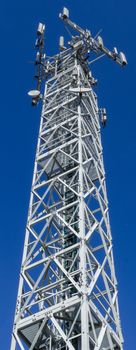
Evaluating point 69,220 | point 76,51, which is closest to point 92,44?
point 76,51

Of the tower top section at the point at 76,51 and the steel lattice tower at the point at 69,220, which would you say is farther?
the tower top section at the point at 76,51

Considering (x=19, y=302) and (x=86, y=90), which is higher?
(x=86, y=90)

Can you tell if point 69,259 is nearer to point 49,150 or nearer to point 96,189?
point 96,189

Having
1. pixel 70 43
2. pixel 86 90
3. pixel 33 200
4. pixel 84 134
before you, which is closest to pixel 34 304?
pixel 33 200

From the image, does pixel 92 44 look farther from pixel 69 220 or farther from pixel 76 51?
pixel 69 220

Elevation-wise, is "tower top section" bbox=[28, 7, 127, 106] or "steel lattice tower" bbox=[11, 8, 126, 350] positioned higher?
"tower top section" bbox=[28, 7, 127, 106]

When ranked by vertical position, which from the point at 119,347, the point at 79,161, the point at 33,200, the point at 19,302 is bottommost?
the point at 119,347

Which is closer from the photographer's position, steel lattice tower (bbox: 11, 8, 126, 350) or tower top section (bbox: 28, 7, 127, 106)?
steel lattice tower (bbox: 11, 8, 126, 350)

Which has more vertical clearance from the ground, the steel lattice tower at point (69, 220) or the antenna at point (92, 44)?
the antenna at point (92, 44)

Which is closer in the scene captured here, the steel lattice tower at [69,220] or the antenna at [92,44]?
the steel lattice tower at [69,220]

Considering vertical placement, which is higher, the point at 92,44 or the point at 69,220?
the point at 92,44

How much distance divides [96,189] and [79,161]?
1474 millimetres

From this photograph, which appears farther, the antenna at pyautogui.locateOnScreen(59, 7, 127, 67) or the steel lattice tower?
the antenna at pyautogui.locateOnScreen(59, 7, 127, 67)

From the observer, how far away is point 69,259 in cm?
2041
